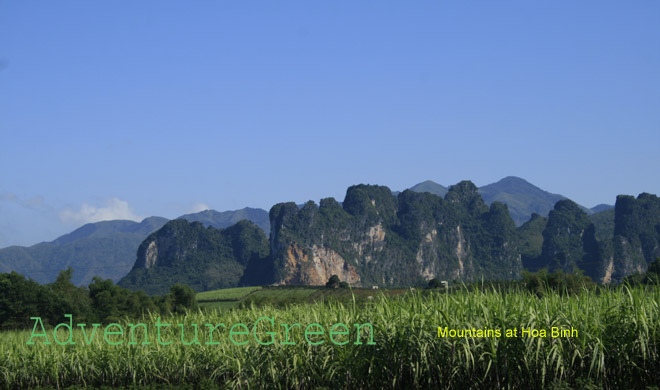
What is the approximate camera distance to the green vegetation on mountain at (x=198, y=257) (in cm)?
9988

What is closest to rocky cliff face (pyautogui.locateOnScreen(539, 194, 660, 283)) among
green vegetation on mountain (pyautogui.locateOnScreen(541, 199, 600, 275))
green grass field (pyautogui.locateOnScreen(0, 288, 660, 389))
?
green vegetation on mountain (pyautogui.locateOnScreen(541, 199, 600, 275))

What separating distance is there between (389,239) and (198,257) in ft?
104

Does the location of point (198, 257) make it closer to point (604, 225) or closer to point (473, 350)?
point (604, 225)

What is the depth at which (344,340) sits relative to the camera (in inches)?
284

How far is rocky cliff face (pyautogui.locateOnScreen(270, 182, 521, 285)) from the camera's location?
97.6m

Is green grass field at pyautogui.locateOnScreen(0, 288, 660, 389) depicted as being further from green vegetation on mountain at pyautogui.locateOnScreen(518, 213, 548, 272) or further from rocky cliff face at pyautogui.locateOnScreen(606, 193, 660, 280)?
green vegetation on mountain at pyautogui.locateOnScreen(518, 213, 548, 272)

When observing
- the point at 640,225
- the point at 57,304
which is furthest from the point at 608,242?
the point at 57,304

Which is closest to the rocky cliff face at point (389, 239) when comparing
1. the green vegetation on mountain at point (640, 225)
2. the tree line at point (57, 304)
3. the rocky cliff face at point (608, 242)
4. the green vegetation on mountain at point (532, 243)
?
the green vegetation on mountain at point (532, 243)

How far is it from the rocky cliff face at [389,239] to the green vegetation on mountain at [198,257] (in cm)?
815

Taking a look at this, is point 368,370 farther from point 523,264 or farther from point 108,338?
point 523,264

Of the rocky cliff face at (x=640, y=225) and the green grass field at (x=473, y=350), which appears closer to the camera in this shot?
the green grass field at (x=473, y=350)

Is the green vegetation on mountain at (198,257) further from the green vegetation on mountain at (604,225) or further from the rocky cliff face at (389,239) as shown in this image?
the green vegetation on mountain at (604,225)

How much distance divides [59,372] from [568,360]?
858cm

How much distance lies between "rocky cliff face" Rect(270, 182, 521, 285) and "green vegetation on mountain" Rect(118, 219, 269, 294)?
8.15m
